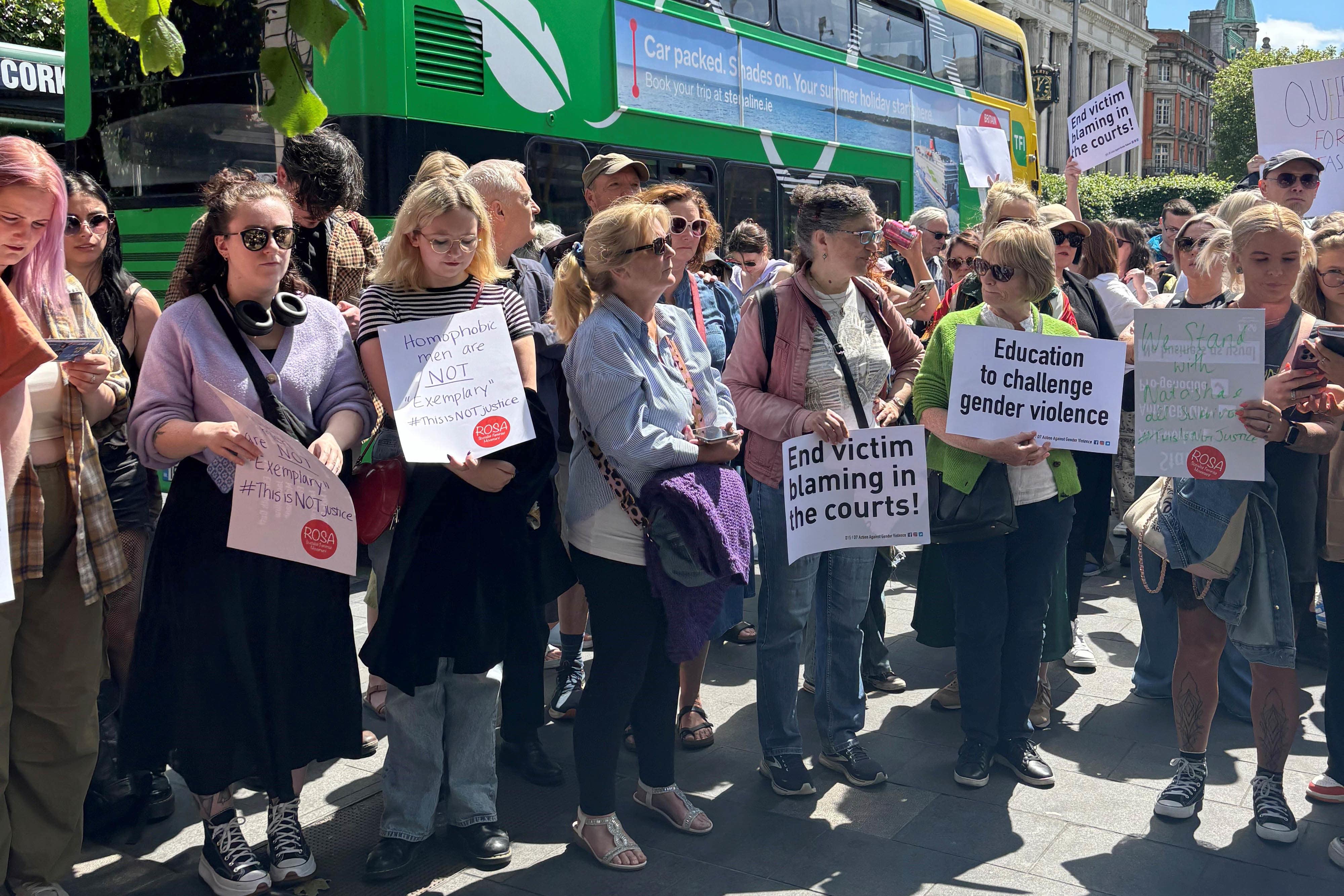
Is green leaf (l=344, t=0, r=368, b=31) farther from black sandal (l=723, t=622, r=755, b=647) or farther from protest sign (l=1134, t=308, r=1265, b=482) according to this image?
black sandal (l=723, t=622, r=755, b=647)

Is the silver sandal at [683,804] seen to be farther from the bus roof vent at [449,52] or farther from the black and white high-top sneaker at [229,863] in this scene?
the bus roof vent at [449,52]

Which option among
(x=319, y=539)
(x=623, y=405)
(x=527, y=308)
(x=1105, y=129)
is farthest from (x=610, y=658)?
(x=1105, y=129)

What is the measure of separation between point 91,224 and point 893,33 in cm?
916

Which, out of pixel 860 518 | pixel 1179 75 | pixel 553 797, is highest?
pixel 1179 75

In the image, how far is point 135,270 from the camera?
23.1 ft

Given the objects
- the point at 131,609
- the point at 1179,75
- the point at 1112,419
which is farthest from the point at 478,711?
the point at 1179,75

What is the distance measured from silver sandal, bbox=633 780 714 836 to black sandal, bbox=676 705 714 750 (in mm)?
536

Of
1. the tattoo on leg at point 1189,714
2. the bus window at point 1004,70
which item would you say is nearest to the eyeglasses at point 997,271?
the tattoo on leg at point 1189,714

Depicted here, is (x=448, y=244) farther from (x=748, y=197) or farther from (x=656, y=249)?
(x=748, y=197)

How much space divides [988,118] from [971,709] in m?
10.8

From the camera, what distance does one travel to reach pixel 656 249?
339cm

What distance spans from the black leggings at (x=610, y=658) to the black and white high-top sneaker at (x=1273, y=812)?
6.22 feet

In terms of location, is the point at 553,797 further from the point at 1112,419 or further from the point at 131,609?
the point at 1112,419

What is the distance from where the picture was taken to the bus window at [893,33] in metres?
10.8
